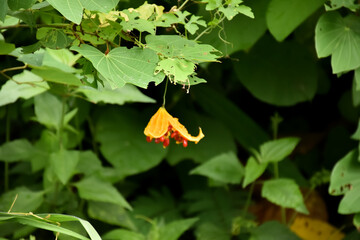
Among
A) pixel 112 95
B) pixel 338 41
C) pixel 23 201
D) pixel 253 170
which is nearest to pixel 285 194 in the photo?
pixel 253 170

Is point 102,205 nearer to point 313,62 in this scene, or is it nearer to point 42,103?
point 42,103

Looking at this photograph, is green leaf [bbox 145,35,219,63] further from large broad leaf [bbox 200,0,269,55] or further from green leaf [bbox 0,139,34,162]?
green leaf [bbox 0,139,34,162]

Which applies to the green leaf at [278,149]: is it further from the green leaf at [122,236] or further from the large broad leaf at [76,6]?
the large broad leaf at [76,6]

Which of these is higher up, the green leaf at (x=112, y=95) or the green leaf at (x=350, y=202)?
the green leaf at (x=112, y=95)

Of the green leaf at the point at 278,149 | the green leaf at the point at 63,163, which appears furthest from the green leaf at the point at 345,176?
the green leaf at the point at 63,163

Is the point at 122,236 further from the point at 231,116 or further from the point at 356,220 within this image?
the point at 231,116
